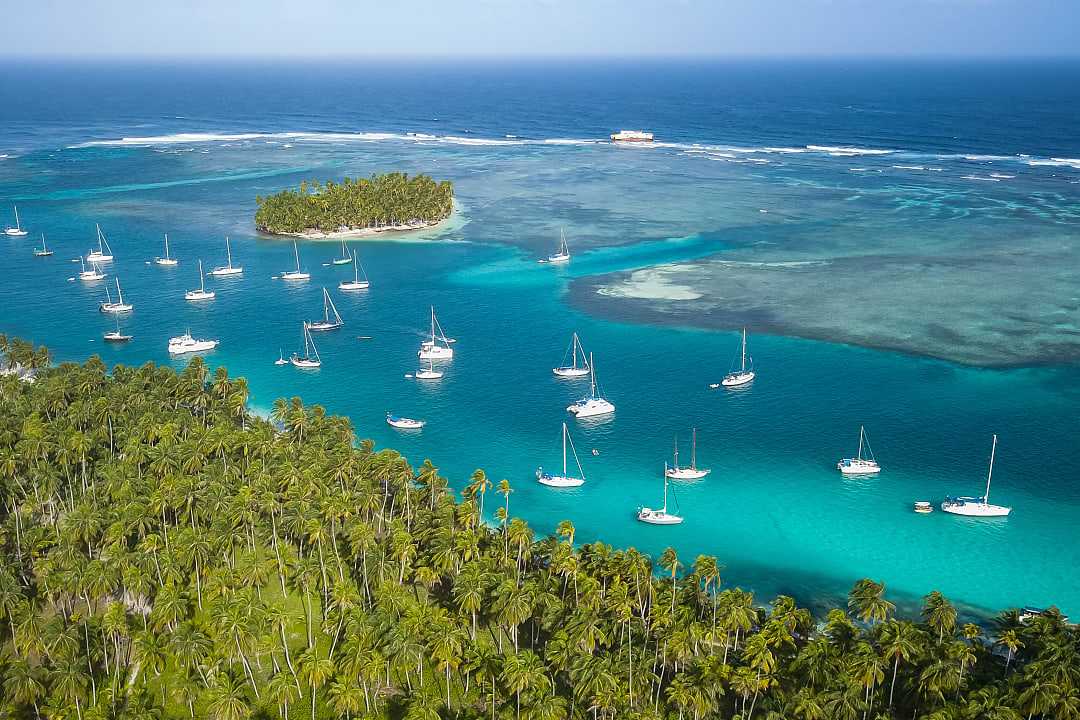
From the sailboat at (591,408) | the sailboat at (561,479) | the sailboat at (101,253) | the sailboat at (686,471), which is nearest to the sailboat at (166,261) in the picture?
the sailboat at (101,253)

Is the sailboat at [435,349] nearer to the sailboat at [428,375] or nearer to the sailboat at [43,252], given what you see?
the sailboat at [428,375]

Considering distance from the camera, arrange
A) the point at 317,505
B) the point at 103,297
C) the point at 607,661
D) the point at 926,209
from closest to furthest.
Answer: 1. the point at 607,661
2. the point at 317,505
3. the point at 103,297
4. the point at 926,209

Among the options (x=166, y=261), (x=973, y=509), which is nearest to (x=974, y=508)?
(x=973, y=509)

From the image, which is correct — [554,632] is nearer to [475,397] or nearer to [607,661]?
[607,661]

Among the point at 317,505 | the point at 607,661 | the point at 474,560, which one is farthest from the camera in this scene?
the point at 317,505

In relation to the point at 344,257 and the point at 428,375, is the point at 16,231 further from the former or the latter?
the point at 428,375

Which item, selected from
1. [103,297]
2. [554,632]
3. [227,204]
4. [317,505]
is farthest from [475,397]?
[227,204]
